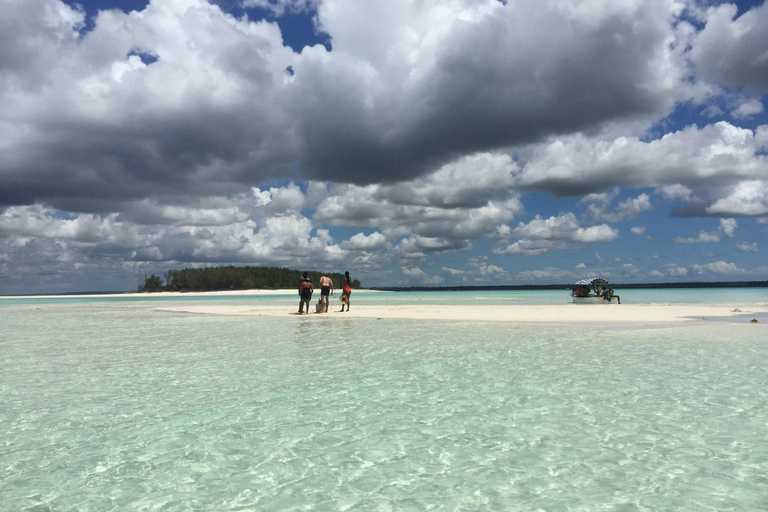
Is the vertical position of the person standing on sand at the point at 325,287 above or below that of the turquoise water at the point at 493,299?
above

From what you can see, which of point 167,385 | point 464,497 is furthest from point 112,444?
point 464,497

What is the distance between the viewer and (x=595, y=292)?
1847 inches

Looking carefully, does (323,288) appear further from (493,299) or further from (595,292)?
(493,299)

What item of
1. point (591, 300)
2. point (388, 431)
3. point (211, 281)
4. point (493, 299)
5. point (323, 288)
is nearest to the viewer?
point (388, 431)

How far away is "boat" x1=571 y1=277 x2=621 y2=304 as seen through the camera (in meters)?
45.3

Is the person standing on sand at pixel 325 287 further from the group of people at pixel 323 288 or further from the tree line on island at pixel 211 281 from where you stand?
the tree line on island at pixel 211 281

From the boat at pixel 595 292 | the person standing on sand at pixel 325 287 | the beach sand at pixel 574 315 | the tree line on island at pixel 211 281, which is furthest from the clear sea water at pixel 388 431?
the tree line on island at pixel 211 281

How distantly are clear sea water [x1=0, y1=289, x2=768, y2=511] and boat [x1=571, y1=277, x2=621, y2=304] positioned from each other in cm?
3253

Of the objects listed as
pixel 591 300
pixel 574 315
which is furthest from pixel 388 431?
pixel 591 300

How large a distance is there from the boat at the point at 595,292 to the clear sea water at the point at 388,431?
32.5 metres

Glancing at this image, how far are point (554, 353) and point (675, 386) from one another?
15.4 feet

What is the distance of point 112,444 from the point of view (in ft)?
22.3

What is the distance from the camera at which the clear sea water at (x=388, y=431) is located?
516 cm

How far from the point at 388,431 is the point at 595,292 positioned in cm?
4455
